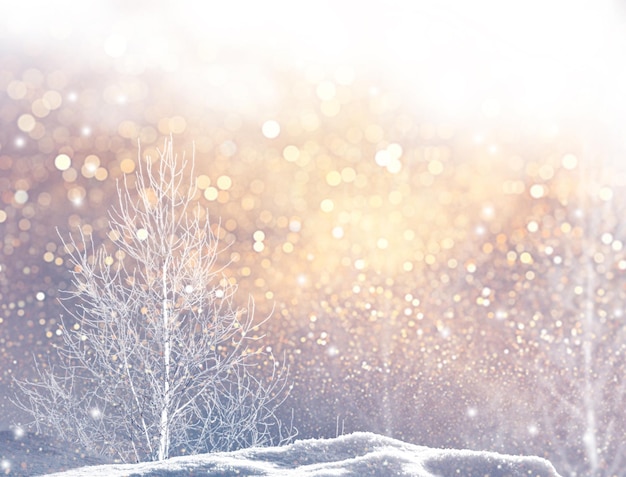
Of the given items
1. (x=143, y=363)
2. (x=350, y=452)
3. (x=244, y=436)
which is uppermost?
(x=143, y=363)

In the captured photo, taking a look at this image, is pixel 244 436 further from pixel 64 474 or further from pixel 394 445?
pixel 64 474

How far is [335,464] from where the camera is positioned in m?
8.21

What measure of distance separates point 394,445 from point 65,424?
6.56 metres

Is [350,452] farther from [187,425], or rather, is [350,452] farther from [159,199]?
[159,199]

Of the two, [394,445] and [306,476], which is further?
[394,445]

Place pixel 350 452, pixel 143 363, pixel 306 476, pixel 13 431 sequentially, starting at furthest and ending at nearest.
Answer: pixel 13 431, pixel 143 363, pixel 350 452, pixel 306 476

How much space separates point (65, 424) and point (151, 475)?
646cm

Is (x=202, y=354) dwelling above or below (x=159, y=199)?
below

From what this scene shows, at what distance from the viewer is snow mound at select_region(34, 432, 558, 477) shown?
25.6ft

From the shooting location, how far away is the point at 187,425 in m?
12.2

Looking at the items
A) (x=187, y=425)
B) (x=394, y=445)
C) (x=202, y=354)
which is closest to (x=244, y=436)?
(x=187, y=425)

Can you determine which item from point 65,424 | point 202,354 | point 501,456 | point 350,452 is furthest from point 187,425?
point 501,456

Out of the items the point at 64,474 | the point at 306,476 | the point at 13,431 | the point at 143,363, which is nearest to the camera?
the point at 306,476

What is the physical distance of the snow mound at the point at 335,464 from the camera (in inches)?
307
